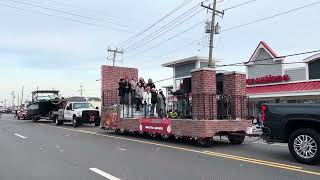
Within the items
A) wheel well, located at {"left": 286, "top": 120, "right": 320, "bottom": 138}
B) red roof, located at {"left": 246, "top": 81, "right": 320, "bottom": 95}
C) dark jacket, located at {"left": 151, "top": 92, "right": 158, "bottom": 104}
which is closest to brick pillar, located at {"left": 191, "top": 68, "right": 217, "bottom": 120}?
dark jacket, located at {"left": 151, "top": 92, "right": 158, "bottom": 104}

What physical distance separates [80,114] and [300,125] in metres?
21.0

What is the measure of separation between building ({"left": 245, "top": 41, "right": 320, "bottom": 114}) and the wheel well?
19.4 metres

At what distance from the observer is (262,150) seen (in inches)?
503

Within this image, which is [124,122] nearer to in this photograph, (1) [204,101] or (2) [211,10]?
(1) [204,101]

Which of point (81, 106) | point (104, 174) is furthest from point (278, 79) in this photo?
point (104, 174)

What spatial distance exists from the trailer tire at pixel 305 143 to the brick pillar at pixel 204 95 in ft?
14.0

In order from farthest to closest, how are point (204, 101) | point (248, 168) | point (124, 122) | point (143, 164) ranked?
point (124, 122)
point (204, 101)
point (143, 164)
point (248, 168)

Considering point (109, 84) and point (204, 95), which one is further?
point (109, 84)

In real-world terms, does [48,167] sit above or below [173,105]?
below

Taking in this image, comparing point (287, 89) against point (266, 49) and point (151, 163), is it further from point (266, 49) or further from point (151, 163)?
point (151, 163)

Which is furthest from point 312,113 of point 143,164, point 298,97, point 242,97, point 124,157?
point 298,97

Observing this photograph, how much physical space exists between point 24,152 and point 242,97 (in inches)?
313

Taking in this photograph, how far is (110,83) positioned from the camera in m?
22.3

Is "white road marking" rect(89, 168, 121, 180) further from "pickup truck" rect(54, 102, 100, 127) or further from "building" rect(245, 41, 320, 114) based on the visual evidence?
"building" rect(245, 41, 320, 114)
